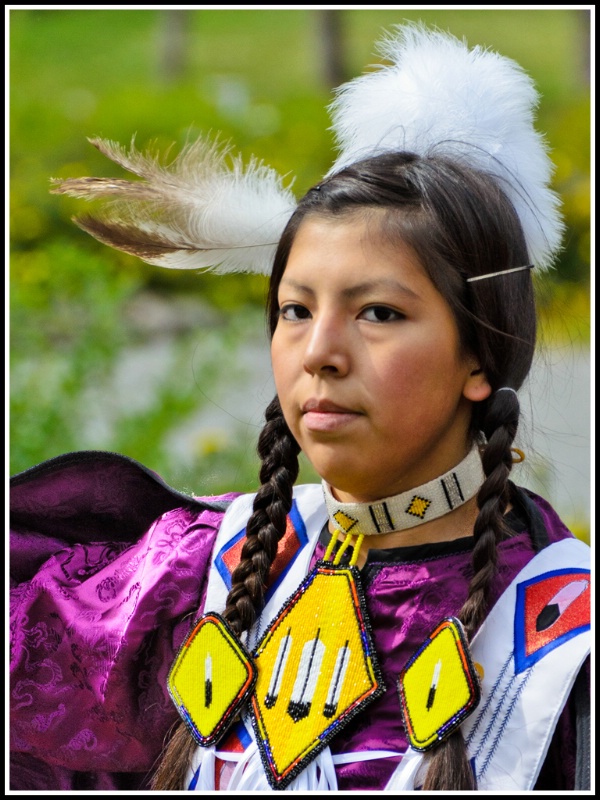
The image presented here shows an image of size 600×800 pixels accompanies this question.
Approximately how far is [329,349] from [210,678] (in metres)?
A: 0.60

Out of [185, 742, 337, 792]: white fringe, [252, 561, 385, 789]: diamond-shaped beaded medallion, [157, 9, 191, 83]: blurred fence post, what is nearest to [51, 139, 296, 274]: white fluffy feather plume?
[252, 561, 385, 789]: diamond-shaped beaded medallion

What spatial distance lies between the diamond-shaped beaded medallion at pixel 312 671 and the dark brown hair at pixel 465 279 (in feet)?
0.29

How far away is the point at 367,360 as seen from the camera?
5.64 ft

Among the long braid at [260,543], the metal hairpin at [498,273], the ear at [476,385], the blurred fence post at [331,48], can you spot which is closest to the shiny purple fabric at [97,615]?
the long braid at [260,543]

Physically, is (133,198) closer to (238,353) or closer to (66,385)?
(66,385)

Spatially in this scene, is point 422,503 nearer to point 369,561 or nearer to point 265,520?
point 369,561

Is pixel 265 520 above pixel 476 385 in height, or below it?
below

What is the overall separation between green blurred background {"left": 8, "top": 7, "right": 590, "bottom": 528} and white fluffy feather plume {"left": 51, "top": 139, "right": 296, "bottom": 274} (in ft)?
0.35

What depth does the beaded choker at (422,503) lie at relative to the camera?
71.4 inches

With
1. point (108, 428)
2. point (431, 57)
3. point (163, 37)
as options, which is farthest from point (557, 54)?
point (431, 57)

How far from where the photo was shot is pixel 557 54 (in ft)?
28.0

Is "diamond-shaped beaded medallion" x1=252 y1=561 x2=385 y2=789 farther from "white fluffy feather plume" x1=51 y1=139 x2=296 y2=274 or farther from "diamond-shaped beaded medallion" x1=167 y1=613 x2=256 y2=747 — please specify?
"white fluffy feather plume" x1=51 y1=139 x2=296 y2=274

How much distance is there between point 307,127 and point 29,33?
4.14 meters

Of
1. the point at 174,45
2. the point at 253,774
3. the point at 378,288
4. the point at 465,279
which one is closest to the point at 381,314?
the point at 378,288
